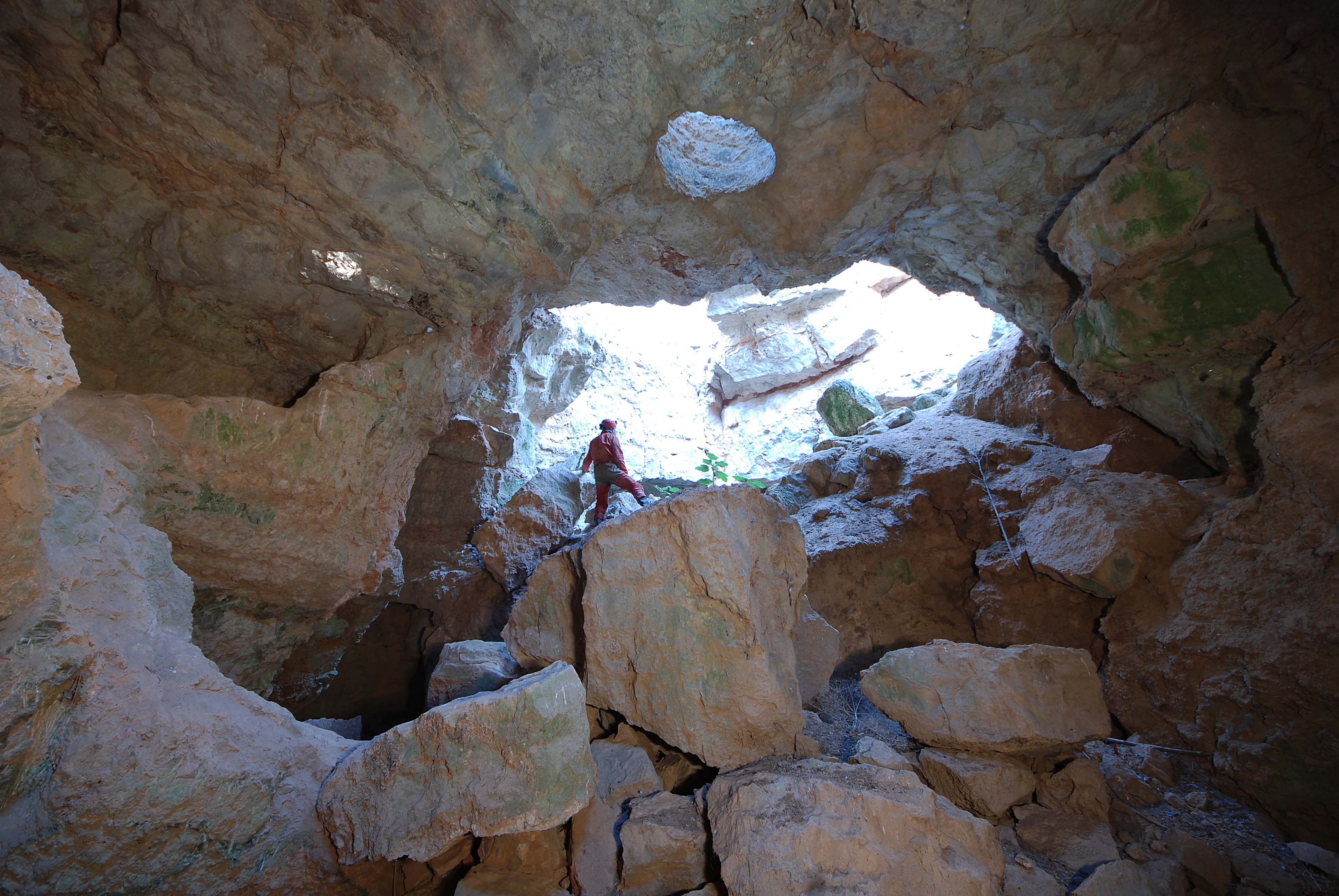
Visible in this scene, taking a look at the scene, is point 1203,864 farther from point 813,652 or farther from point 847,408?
point 847,408

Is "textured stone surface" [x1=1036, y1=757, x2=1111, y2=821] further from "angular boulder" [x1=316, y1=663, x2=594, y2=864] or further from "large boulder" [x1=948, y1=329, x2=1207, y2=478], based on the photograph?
"large boulder" [x1=948, y1=329, x2=1207, y2=478]

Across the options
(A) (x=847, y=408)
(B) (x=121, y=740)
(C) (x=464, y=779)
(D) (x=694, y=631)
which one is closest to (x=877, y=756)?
(D) (x=694, y=631)

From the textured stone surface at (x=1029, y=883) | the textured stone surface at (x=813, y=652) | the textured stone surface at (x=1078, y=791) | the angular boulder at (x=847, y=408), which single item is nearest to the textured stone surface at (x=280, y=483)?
the textured stone surface at (x=813, y=652)

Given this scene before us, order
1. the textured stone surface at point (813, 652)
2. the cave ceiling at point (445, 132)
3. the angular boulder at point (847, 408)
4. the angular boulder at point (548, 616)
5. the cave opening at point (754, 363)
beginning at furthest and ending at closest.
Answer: the cave opening at point (754, 363), the angular boulder at point (847, 408), the textured stone surface at point (813, 652), the angular boulder at point (548, 616), the cave ceiling at point (445, 132)

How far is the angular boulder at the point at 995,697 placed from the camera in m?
2.99

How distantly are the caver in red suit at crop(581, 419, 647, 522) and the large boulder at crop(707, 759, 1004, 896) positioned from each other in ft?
12.7

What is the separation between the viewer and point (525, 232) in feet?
13.9

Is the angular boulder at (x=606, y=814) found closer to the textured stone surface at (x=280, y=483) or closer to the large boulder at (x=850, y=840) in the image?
the large boulder at (x=850, y=840)

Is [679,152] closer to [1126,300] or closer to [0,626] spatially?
[1126,300]

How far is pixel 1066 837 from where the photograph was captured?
2770mm

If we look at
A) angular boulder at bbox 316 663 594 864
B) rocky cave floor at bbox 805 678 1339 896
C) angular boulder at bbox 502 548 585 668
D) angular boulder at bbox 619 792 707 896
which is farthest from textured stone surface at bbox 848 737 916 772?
angular boulder at bbox 502 548 585 668

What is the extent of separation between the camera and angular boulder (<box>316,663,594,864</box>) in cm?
245

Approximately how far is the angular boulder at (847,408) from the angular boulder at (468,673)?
5597 mm

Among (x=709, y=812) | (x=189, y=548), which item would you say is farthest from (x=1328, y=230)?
(x=189, y=548)
